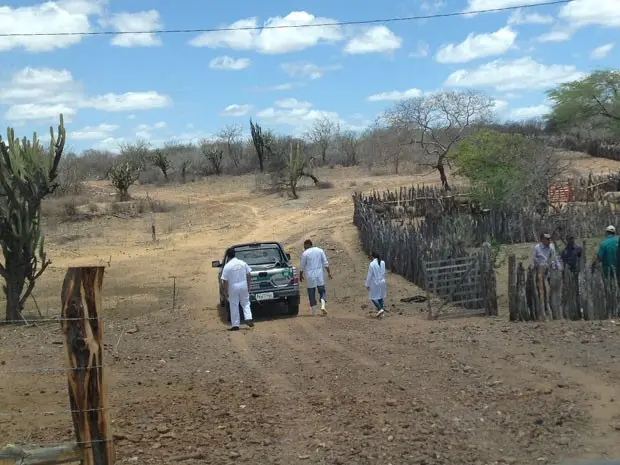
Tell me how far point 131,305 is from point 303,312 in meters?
4.50

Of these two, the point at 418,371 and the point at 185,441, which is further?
the point at 418,371

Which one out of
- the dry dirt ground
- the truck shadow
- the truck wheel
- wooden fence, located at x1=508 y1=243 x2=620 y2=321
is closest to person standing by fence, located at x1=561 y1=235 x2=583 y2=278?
wooden fence, located at x1=508 y1=243 x2=620 y2=321

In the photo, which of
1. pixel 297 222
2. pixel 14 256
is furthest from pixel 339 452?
pixel 297 222

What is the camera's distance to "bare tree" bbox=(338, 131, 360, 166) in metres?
66.2

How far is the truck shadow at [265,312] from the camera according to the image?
13.8m

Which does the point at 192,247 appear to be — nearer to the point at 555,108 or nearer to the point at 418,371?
the point at 418,371

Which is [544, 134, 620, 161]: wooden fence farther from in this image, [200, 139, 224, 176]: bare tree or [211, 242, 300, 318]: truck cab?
[211, 242, 300, 318]: truck cab

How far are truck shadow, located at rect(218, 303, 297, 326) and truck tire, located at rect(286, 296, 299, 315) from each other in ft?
0.38

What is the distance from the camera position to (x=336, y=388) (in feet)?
24.2

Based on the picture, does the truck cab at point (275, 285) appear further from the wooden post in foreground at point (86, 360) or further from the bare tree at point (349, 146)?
the bare tree at point (349, 146)

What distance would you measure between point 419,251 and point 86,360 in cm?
1240

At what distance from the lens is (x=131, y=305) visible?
16.6 metres

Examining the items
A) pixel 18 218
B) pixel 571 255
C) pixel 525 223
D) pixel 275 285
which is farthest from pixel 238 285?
pixel 525 223

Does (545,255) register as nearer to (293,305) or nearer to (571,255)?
(571,255)
